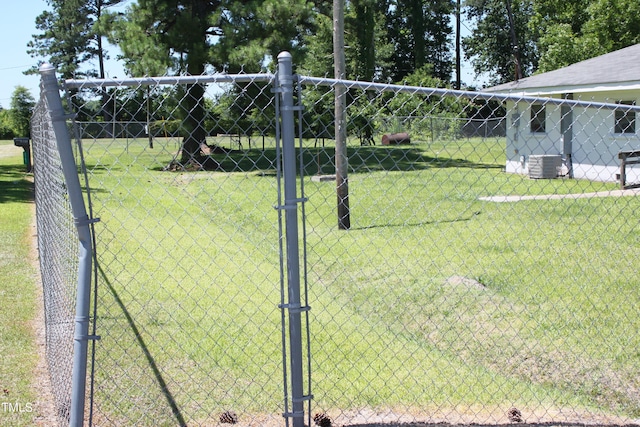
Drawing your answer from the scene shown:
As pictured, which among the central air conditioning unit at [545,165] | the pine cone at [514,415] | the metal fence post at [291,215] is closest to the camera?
the metal fence post at [291,215]

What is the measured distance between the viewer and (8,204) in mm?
A: 12719

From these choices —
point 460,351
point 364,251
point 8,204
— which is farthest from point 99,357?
point 8,204

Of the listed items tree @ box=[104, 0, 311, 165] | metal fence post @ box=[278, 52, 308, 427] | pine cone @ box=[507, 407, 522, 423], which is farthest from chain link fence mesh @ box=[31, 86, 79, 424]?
tree @ box=[104, 0, 311, 165]

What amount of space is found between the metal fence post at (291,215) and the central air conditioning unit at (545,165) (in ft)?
48.5

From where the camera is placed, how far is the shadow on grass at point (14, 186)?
13.8 meters

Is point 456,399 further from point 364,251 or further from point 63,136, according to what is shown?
point 364,251

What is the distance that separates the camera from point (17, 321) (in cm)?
542

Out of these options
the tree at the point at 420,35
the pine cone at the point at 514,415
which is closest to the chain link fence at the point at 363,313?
the pine cone at the point at 514,415

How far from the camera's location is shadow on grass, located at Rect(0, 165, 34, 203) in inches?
542

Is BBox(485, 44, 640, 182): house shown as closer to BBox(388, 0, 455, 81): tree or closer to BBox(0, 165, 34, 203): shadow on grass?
BBox(0, 165, 34, 203): shadow on grass

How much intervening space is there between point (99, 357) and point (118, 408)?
88 centimetres

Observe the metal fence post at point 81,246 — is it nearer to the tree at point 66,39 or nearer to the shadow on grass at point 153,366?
the shadow on grass at point 153,366

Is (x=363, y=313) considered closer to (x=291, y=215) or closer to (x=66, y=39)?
(x=291, y=215)

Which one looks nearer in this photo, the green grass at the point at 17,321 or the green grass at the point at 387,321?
the green grass at the point at 17,321
